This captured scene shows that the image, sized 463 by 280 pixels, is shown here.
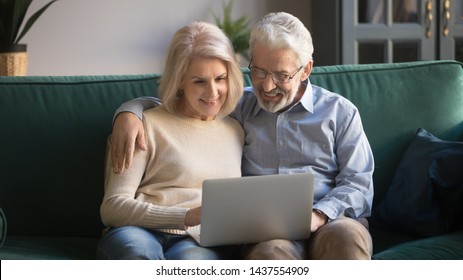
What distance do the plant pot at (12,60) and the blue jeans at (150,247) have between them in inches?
81.5

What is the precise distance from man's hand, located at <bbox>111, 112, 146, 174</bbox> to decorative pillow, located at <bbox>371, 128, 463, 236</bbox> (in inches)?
31.8

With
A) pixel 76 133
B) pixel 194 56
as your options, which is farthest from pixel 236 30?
pixel 194 56

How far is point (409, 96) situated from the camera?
263cm

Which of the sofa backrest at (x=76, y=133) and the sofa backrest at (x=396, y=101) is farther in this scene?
the sofa backrest at (x=396, y=101)

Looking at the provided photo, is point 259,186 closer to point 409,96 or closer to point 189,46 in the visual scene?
point 189,46

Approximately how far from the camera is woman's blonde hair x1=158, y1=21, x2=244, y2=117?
2.25 meters

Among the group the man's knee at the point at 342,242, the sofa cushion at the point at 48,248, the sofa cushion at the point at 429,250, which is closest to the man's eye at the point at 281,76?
the man's knee at the point at 342,242

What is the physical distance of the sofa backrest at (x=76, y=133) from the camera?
2445 mm

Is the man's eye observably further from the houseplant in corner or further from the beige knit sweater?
the houseplant in corner

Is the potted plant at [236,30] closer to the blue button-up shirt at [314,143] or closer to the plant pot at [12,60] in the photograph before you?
the plant pot at [12,60]

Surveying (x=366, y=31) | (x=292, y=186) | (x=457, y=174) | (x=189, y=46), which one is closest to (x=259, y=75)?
(x=189, y=46)

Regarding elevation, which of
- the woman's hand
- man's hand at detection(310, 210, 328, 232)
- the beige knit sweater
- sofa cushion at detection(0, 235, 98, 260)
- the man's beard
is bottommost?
sofa cushion at detection(0, 235, 98, 260)

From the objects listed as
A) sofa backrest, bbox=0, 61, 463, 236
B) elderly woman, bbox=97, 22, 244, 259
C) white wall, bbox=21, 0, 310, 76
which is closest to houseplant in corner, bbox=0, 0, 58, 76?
white wall, bbox=21, 0, 310, 76

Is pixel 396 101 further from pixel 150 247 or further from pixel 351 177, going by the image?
pixel 150 247
